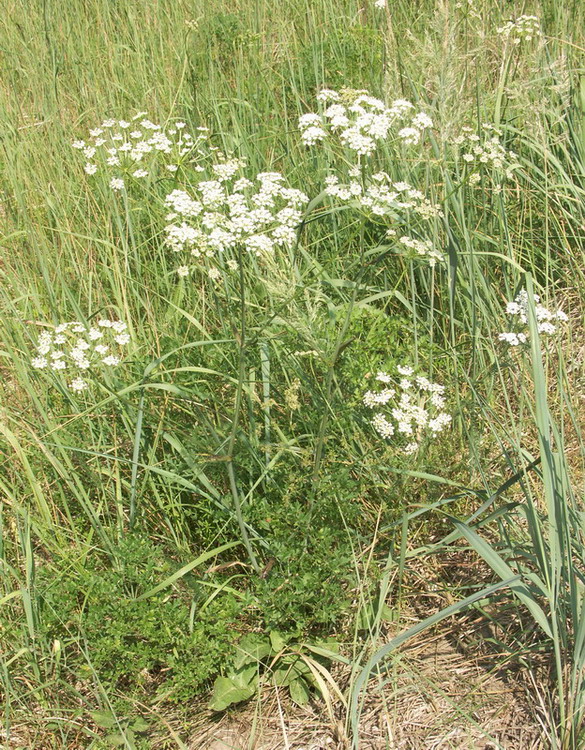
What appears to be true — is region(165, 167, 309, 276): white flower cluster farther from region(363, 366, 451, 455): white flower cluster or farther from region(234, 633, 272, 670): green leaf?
region(234, 633, 272, 670): green leaf

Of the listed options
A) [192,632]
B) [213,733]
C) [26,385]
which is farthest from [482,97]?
[213,733]

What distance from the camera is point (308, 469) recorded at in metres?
2.09

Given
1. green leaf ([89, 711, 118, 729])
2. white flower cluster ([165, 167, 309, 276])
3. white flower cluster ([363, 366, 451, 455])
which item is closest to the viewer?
white flower cluster ([165, 167, 309, 276])

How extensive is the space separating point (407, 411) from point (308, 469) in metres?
0.34

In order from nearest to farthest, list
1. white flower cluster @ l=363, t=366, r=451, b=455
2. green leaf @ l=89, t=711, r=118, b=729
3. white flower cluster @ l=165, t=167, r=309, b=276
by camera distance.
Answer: white flower cluster @ l=165, t=167, r=309, b=276, green leaf @ l=89, t=711, r=118, b=729, white flower cluster @ l=363, t=366, r=451, b=455

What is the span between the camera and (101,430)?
2270mm

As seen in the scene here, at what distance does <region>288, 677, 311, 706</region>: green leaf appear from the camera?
1.92 metres

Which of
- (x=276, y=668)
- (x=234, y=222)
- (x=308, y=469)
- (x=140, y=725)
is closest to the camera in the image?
(x=234, y=222)

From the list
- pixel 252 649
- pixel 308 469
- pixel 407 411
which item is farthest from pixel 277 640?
pixel 407 411

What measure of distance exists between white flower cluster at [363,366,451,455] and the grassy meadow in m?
0.02

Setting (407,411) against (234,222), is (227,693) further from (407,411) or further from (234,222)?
(234,222)

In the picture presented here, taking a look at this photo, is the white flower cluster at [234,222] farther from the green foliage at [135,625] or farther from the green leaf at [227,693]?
the green leaf at [227,693]

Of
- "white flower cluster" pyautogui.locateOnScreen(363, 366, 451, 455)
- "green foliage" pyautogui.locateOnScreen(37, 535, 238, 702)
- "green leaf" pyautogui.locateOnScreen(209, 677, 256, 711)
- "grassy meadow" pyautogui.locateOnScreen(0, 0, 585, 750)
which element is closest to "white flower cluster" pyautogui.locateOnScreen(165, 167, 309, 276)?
"grassy meadow" pyautogui.locateOnScreen(0, 0, 585, 750)

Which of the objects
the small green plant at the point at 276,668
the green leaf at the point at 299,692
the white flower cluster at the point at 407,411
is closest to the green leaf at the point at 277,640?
the small green plant at the point at 276,668
